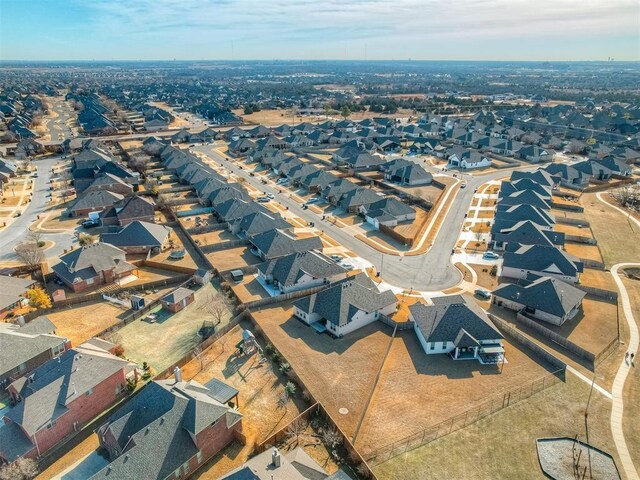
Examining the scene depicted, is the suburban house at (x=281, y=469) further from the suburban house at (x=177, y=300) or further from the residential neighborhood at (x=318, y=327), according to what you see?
the suburban house at (x=177, y=300)

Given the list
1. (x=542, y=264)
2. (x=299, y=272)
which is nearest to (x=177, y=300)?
(x=299, y=272)

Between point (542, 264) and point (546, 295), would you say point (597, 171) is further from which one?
point (546, 295)

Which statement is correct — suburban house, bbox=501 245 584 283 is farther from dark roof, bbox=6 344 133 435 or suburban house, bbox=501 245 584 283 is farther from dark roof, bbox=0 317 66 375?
dark roof, bbox=0 317 66 375

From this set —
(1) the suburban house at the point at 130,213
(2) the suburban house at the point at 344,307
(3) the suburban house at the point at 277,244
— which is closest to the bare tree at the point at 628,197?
(2) the suburban house at the point at 344,307

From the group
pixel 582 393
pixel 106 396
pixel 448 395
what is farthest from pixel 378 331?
pixel 106 396

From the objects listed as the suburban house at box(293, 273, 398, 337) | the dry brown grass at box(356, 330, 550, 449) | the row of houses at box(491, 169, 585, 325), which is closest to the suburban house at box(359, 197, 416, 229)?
the row of houses at box(491, 169, 585, 325)
